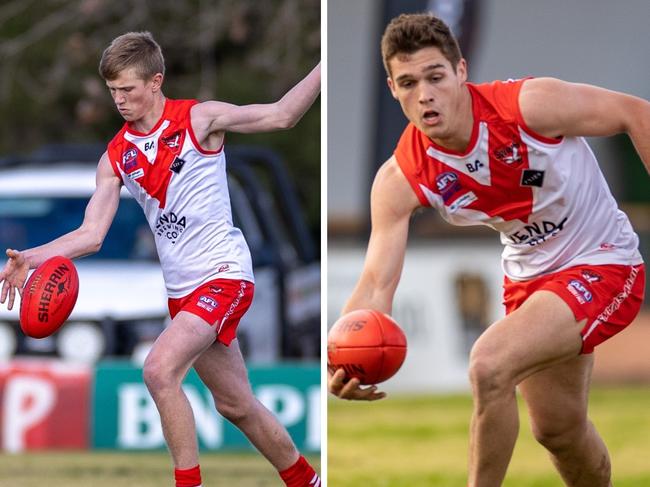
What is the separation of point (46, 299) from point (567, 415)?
230 centimetres

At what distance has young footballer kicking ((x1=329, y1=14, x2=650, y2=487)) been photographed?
5770mm

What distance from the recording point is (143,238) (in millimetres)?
13656

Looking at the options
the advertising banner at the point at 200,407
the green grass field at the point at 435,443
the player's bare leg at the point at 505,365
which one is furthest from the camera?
the advertising banner at the point at 200,407

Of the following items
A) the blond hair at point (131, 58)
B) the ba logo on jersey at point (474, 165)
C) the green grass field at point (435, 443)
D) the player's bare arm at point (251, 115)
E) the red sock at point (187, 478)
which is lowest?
the green grass field at point (435, 443)

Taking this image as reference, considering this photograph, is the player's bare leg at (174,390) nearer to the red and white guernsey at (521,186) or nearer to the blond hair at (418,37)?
the red and white guernsey at (521,186)

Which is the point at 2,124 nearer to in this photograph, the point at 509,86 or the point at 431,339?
the point at 431,339

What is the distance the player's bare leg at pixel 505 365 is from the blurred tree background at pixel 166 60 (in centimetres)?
888

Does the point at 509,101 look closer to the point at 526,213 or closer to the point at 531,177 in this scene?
the point at 531,177

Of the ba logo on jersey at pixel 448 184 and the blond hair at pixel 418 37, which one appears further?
the ba logo on jersey at pixel 448 184

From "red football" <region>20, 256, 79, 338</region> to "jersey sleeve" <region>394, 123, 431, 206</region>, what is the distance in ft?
4.92

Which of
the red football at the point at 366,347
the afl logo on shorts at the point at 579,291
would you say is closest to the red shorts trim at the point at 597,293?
the afl logo on shorts at the point at 579,291

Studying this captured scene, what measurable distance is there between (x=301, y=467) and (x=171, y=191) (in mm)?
1407

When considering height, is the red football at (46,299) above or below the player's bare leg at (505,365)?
above

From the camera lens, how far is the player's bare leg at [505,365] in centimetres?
559
